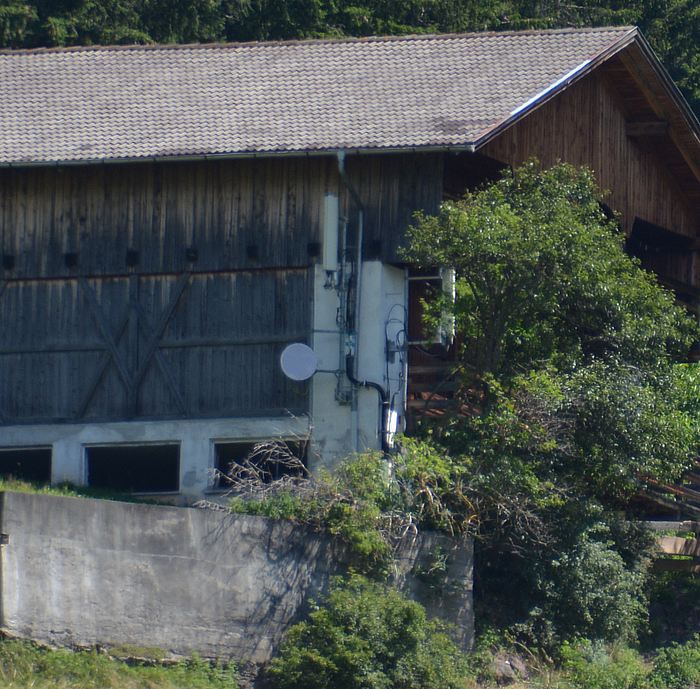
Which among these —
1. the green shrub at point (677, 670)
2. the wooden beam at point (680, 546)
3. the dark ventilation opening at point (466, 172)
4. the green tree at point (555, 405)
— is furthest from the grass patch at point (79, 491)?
the wooden beam at point (680, 546)

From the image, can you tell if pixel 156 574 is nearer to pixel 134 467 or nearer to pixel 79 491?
pixel 79 491

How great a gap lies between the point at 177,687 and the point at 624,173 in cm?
1305

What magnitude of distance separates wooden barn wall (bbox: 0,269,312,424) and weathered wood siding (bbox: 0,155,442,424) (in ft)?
0.07

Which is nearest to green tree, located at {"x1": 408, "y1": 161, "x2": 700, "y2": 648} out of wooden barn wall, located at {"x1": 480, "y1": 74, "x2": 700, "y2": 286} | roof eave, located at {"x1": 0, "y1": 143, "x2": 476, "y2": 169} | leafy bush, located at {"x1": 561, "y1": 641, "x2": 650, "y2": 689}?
leafy bush, located at {"x1": 561, "y1": 641, "x2": 650, "y2": 689}

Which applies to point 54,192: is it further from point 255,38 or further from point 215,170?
point 255,38

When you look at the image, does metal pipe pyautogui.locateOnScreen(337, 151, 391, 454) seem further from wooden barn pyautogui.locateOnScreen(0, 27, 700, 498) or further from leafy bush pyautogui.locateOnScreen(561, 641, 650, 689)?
leafy bush pyautogui.locateOnScreen(561, 641, 650, 689)

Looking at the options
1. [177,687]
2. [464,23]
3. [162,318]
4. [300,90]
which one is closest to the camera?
[177,687]

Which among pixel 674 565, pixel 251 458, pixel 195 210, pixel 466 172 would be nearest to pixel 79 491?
pixel 251 458

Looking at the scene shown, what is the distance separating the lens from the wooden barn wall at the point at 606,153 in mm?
18469

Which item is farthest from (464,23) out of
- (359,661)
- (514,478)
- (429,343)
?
(359,661)

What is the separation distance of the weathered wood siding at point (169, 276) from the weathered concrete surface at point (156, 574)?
3903 millimetres

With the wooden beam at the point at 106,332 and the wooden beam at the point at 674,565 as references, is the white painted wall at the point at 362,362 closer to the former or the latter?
the wooden beam at the point at 106,332

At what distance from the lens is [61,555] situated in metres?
12.2

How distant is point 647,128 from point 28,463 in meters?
12.6
